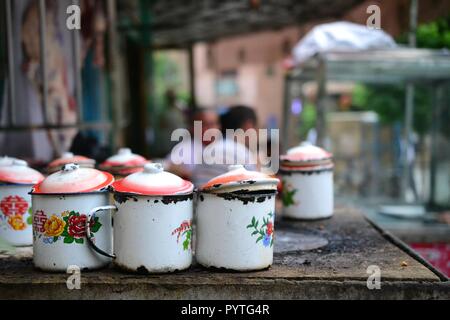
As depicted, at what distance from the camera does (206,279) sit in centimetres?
166

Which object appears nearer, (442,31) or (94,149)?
(94,149)

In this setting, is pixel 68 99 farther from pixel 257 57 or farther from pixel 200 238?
pixel 257 57

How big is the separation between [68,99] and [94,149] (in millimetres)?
1003

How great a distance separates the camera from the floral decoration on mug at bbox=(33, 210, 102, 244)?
168 cm

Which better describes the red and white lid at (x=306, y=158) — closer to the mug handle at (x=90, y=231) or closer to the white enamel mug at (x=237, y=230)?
the white enamel mug at (x=237, y=230)

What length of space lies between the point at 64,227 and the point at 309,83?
16.9ft

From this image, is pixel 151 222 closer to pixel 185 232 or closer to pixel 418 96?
pixel 185 232

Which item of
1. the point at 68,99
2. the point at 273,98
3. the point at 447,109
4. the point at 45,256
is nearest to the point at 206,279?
the point at 45,256

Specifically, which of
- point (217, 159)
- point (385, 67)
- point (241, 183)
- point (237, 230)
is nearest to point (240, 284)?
point (237, 230)

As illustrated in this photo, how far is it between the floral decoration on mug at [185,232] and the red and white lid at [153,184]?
103 millimetres

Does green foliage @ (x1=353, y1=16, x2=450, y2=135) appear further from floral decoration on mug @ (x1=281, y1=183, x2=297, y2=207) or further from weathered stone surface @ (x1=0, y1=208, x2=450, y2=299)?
weathered stone surface @ (x1=0, y1=208, x2=450, y2=299)

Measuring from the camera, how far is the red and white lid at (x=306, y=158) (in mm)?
2652

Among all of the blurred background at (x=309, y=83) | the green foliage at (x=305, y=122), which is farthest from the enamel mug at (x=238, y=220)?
the green foliage at (x=305, y=122)

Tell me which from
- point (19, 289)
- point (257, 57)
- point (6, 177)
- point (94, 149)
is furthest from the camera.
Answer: point (257, 57)
